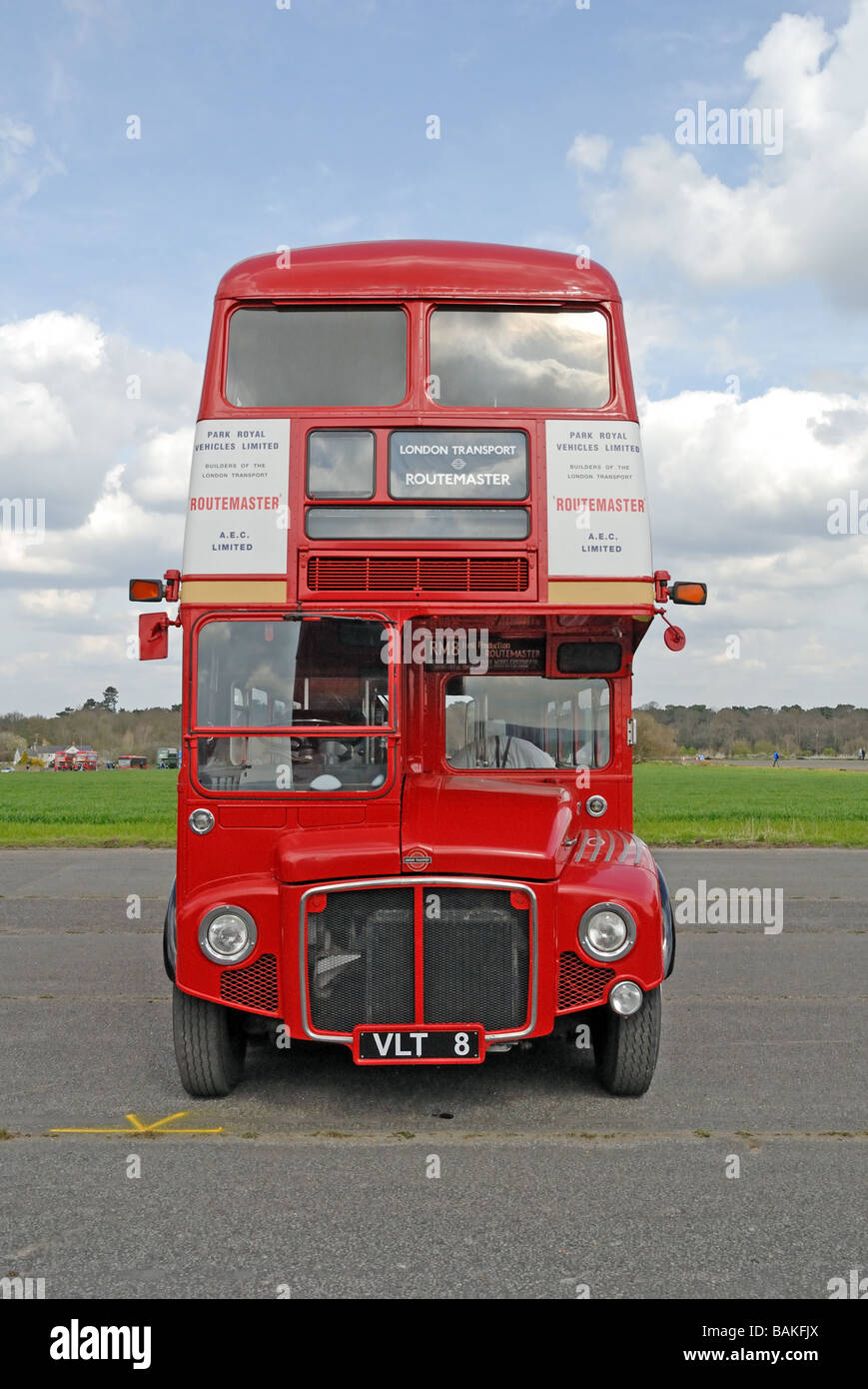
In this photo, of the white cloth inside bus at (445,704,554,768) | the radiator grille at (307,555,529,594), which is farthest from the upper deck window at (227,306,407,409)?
the white cloth inside bus at (445,704,554,768)

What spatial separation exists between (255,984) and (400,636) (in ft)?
6.03

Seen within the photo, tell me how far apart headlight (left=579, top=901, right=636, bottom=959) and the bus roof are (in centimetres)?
330

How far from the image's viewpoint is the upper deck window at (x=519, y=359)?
640 centimetres

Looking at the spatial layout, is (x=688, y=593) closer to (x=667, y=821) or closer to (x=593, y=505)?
(x=593, y=505)

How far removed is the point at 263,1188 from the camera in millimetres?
4512

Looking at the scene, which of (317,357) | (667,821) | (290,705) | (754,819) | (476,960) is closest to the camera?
(476,960)

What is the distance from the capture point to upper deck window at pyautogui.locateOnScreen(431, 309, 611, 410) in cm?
640

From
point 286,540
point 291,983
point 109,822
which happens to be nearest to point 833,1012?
point 291,983

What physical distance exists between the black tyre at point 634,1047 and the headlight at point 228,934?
168 centimetres

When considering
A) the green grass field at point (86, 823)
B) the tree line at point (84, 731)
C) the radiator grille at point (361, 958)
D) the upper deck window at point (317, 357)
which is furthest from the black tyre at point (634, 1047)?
the tree line at point (84, 731)

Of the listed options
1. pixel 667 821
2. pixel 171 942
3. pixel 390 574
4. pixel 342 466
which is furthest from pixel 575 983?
pixel 667 821

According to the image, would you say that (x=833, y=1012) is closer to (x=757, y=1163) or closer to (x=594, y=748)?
(x=594, y=748)

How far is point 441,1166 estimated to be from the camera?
482 cm

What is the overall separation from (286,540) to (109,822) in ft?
72.9
